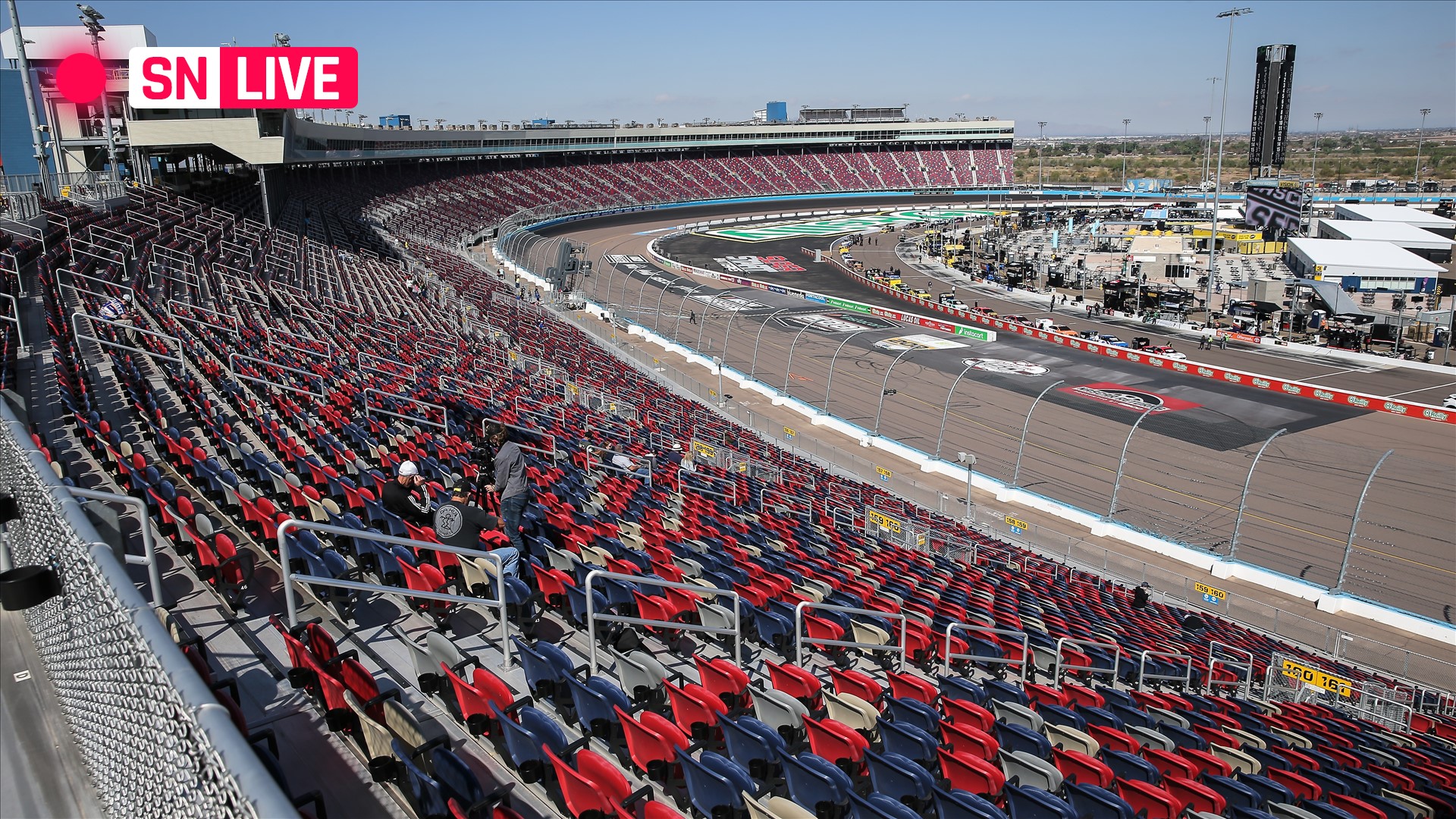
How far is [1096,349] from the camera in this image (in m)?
39.8

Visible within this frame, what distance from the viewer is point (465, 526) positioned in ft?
25.5

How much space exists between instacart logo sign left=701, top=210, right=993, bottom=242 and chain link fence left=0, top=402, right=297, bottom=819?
266 ft

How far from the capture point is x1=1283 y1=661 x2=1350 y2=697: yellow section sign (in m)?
13.6

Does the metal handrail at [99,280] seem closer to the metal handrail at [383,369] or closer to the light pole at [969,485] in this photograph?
the metal handrail at [383,369]

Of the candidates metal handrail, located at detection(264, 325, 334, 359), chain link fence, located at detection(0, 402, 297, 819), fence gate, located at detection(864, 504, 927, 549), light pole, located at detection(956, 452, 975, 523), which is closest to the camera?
chain link fence, located at detection(0, 402, 297, 819)

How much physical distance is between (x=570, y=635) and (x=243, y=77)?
3720cm

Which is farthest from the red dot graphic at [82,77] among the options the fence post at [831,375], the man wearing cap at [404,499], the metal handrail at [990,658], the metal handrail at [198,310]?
the metal handrail at [990,658]

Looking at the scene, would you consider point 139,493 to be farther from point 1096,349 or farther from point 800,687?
point 1096,349

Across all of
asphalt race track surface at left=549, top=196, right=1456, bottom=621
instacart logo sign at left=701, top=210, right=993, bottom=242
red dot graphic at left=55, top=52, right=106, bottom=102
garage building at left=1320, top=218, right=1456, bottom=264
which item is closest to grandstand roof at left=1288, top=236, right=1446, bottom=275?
garage building at left=1320, top=218, right=1456, bottom=264

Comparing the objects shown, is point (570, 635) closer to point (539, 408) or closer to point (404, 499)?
point (404, 499)

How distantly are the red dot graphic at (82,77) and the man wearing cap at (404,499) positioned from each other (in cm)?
4069

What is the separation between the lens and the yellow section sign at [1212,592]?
17.6m

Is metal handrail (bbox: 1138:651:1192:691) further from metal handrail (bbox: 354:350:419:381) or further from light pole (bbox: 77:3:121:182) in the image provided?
light pole (bbox: 77:3:121:182)

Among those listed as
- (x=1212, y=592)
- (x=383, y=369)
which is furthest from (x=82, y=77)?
(x=1212, y=592)
